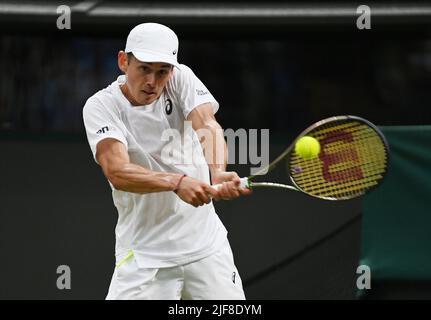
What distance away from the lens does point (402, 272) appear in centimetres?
474

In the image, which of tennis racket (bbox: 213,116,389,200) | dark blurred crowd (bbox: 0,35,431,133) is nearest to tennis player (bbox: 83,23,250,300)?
tennis racket (bbox: 213,116,389,200)

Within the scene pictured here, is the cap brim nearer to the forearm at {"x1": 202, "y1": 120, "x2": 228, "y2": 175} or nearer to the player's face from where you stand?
the player's face

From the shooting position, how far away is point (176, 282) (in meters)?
3.62

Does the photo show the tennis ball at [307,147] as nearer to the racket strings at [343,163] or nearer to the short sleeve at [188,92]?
the racket strings at [343,163]

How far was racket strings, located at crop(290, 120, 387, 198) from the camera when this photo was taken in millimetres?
3703

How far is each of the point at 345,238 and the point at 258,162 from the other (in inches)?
25.1

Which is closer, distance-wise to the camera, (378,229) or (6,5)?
(378,229)

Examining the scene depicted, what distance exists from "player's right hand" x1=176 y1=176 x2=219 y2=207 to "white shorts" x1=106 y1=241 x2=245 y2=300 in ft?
1.37

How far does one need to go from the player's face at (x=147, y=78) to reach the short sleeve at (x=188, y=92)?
0.10 metres

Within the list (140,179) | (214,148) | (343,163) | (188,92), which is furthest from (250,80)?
(140,179)

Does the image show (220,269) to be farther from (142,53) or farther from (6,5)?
(6,5)

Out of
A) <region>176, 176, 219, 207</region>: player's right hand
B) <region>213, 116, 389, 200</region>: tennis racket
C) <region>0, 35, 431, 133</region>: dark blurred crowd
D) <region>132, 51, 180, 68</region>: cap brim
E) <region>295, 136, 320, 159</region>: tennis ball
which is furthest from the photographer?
<region>0, 35, 431, 133</region>: dark blurred crowd

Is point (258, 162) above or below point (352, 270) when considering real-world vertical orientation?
above

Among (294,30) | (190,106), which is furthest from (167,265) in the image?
(294,30)
